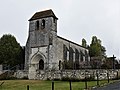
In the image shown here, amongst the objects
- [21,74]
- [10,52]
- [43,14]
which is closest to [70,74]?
[21,74]

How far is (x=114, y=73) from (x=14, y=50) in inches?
1128

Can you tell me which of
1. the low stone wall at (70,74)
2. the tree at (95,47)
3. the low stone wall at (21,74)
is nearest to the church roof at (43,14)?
the low stone wall at (21,74)

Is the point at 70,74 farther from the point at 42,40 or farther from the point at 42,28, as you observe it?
the point at 42,28

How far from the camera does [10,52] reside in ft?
162

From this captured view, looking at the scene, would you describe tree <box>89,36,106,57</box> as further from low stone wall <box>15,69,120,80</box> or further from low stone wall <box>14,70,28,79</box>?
low stone wall <box>15,69,120,80</box>

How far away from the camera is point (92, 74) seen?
90.3ft

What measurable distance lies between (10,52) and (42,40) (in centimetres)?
834

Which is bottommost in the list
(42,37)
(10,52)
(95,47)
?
(10,52)

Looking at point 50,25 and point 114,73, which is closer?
point 114,73

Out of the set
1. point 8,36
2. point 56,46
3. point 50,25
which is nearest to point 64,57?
point 56,46

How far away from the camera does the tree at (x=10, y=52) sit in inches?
1906

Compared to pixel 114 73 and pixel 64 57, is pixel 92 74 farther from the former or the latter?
pixel 64 57

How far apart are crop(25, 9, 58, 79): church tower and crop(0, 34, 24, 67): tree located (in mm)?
3504

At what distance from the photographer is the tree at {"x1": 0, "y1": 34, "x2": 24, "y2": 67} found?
4841 cm
